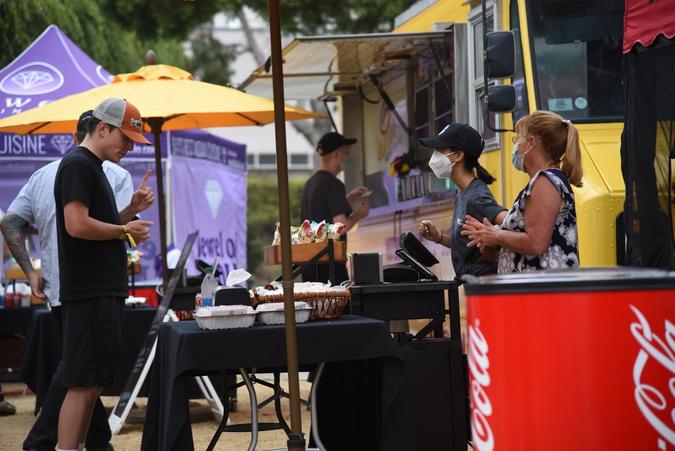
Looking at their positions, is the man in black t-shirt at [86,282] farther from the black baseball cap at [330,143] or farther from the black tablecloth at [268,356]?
the black baseball cap at [330,143]

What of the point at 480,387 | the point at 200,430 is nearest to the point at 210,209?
the point at 200,430

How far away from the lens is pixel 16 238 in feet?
23.5

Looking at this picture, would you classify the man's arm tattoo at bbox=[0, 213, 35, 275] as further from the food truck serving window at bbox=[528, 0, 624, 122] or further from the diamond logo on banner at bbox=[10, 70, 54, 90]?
the diamond logo on banner at bbox=[10, 70, 54, 90]

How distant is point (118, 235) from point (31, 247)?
6.81m

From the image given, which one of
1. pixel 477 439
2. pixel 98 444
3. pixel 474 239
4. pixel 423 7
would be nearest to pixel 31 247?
pixel 423 7

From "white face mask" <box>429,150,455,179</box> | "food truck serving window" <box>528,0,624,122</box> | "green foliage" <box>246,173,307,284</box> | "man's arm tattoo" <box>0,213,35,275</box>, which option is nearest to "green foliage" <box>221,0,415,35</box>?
"green foliage" <box>246,173,307,284</box>

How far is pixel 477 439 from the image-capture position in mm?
3479

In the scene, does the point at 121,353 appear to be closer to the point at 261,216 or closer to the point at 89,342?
the point at 89,342

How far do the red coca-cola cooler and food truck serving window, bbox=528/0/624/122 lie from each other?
405cm

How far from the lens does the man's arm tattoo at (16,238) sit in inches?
280

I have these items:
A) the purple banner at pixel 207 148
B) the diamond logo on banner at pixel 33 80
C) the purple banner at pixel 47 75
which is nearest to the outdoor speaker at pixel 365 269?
the purple banner at pixel 47 75

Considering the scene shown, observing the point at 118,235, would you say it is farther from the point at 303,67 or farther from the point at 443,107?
the point at 303,67

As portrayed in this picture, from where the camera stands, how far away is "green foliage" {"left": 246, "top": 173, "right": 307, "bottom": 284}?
102 feet

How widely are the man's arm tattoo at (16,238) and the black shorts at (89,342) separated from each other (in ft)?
5.61
